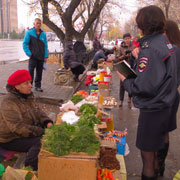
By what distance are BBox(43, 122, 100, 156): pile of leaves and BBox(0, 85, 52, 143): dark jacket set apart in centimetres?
63

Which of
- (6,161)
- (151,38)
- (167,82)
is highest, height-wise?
(151,38)

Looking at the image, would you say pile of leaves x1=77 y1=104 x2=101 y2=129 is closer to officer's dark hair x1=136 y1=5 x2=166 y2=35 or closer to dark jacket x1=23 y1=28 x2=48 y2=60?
officer's dark hair x1=136 y1=5 x2=166 y2=35

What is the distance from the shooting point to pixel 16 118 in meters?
2.98

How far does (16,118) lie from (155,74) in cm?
183

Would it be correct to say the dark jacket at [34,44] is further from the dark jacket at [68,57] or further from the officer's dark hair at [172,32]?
the officer's dark hair at [172,32]

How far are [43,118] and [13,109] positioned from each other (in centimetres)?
58

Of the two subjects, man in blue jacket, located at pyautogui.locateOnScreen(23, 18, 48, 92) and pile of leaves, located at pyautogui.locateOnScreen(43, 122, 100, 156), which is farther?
man in blue jacket, located at pyautogui.locateOnScreen(23, 18, 48, 92)

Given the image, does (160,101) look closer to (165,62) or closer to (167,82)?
(167,82)

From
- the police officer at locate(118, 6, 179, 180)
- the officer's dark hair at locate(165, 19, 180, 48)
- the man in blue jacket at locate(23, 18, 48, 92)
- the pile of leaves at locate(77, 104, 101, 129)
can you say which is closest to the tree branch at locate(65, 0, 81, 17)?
the man in blue jacket at locate(23, 18, 48, 92)

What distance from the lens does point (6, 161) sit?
3391 mm

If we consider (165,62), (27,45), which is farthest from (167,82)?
(27,45)

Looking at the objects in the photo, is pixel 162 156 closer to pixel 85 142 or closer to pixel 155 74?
pixel 85 142

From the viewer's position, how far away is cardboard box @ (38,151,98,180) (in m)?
2.36

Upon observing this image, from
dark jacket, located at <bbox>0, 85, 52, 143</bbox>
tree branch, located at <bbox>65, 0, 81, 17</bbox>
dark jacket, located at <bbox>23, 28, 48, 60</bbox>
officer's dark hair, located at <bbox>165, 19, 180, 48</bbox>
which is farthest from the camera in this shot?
tree branch, located at <bbox>65, 0, 81, 17</bbox>
